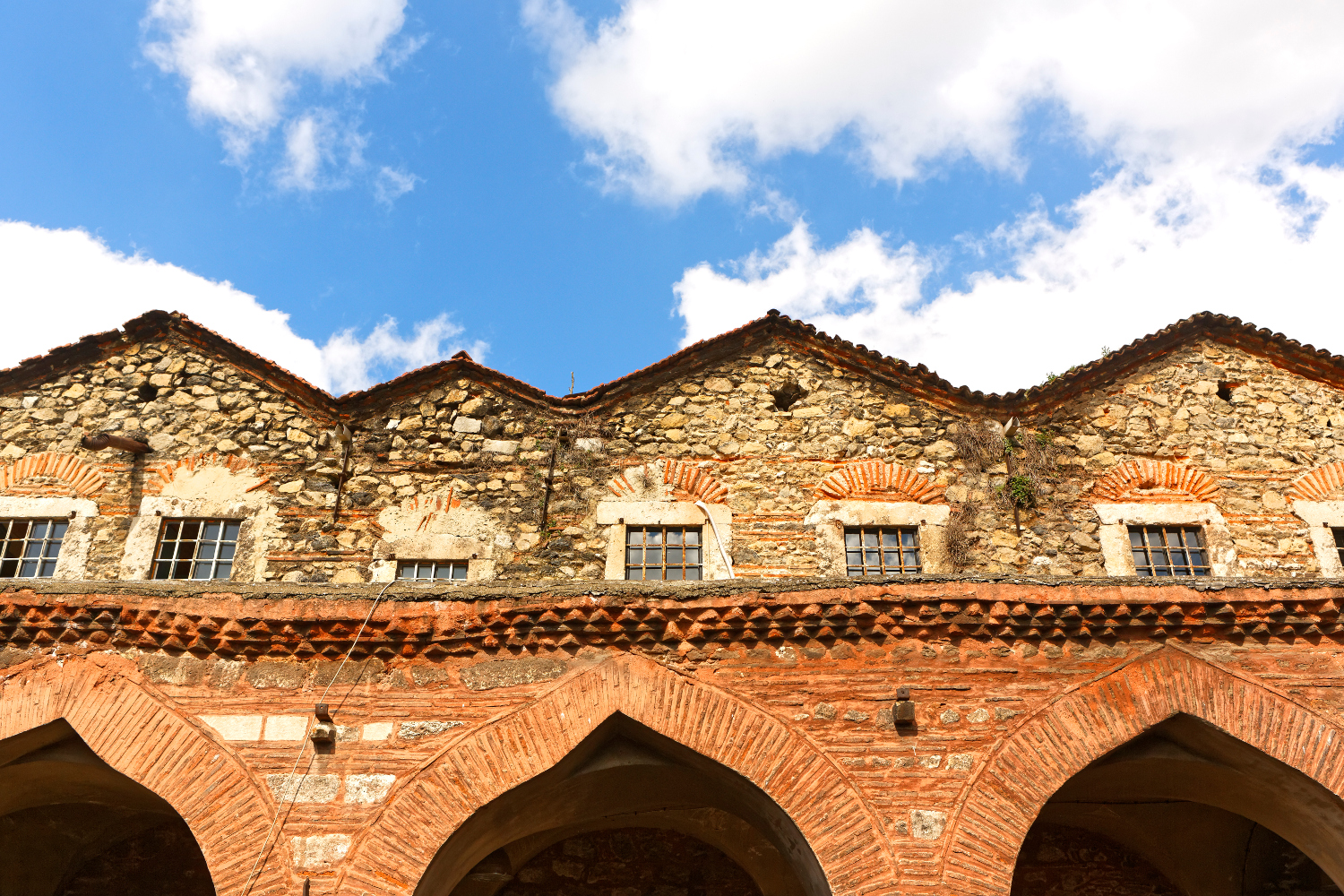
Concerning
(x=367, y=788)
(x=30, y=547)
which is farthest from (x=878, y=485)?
(x=30, y=547)

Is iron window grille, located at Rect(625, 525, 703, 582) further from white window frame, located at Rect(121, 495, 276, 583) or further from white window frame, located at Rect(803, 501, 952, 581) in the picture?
white window frame, located at Rect(121, 495, 276, 583)

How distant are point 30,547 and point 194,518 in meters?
2.08

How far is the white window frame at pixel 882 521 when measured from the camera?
45.2 feet

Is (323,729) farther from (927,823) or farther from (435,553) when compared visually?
(435,553)

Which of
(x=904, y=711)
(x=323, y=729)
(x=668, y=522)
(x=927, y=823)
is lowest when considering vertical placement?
(x=927, y=823)

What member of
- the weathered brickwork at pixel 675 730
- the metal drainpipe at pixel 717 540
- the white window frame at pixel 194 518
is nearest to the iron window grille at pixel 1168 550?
the weathered brickwork at pixel 675 730

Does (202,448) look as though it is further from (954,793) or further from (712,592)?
(954,793)

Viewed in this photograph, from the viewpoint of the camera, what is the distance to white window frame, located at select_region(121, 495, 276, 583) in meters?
13.7

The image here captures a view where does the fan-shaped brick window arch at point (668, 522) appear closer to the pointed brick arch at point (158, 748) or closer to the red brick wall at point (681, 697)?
the red brick wall at point (681, 697)

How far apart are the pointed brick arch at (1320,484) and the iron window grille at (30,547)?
16.3m

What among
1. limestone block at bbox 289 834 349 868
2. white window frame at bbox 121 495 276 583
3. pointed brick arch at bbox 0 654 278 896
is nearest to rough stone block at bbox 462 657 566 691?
limestone block at bbox 289 834 349 868

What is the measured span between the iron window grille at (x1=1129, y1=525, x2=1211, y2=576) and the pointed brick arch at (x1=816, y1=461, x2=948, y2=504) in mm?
2571

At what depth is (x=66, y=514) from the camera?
553 inches

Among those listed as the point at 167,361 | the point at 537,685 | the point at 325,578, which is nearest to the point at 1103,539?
the point at 537,685
